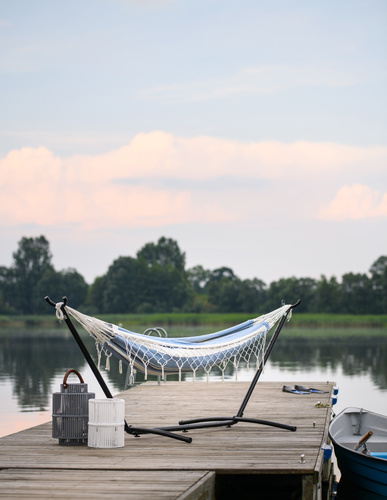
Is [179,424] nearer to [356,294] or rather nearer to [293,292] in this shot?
[356,294]

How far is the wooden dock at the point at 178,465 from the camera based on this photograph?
409 cm

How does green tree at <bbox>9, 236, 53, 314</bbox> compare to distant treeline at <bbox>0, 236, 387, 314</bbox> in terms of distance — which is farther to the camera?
green tree at <bbox>9, 236, 53, 314</bbox>

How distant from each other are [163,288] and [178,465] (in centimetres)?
6214

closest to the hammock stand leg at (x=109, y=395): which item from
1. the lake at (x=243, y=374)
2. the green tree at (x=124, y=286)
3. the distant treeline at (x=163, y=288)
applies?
the lake at (x=243, y=374)

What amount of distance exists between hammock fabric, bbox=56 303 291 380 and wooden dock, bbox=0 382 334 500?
1.67 ft

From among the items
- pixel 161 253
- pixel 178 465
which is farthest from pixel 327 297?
pixel 178 465

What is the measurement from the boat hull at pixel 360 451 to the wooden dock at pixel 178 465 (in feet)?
0.57

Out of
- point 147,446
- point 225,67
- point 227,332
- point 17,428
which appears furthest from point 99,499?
point 225,67

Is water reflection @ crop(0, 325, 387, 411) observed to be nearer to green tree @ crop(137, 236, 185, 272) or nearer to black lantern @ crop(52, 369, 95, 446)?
black lantern @ crop(52, 369, 95, 446)

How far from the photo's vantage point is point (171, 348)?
6203 millimetres

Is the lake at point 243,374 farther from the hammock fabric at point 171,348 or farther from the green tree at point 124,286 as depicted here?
the green tree at point 124,286

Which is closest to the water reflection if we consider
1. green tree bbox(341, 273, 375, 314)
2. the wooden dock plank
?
the wooden dock plank

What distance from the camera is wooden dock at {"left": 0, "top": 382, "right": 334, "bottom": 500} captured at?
161 inches

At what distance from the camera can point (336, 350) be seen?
1059 inches
